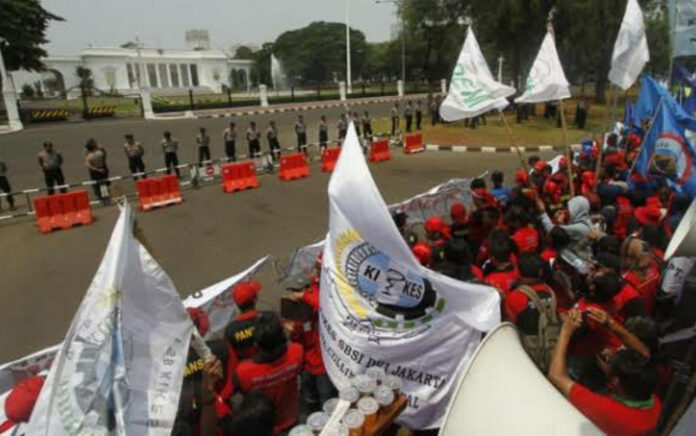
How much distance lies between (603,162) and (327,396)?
6680 mm

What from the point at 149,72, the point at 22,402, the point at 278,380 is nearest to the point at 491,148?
the point at 278,380

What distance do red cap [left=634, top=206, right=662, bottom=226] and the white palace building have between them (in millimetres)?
61108

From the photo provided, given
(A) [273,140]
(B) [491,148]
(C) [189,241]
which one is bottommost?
(C) [189,241]

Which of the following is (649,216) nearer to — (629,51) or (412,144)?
(629,51)

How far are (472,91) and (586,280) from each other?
3.49 m

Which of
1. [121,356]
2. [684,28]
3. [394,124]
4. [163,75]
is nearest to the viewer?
[121,356]

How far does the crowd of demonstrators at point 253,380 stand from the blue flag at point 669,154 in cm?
492

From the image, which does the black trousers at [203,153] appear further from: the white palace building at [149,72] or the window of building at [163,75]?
the window of building at [163,75]

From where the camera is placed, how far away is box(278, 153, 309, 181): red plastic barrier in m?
13.7

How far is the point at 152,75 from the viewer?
233 feet

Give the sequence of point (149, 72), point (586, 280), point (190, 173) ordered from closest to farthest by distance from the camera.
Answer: point (586, 280) → point (190, 173) → point (149, 72)

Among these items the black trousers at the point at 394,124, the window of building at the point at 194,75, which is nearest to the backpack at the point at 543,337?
the black trousers at the point at 394,124

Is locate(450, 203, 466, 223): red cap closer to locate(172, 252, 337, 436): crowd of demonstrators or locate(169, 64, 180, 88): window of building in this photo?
locate(172, 252, 337, 436): crowd of demonstrators

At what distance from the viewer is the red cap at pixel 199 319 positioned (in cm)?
378
